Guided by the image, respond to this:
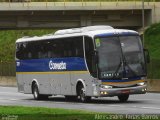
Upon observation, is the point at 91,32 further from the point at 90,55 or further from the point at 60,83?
the point at 60,83

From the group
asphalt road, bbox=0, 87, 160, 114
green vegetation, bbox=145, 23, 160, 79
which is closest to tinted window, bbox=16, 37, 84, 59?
asphalt road, bbox=0, 87, 160, 114

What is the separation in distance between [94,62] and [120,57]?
1.18m

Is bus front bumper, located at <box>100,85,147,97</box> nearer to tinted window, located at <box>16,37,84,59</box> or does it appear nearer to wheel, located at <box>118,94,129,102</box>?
wheel, located at <box>118,94,129,102</box>

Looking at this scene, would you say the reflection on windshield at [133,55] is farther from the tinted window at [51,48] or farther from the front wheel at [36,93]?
the front wheel at [36,93]

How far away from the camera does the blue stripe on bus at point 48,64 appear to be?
30891 millimetres

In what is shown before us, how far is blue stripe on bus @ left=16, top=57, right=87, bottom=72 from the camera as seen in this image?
101ft

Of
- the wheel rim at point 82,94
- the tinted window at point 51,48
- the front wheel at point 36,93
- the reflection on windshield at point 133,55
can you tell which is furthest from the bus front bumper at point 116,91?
the front wheel at point 36,93

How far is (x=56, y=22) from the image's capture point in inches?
2461

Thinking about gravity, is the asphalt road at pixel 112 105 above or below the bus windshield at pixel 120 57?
below

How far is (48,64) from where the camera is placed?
112ft

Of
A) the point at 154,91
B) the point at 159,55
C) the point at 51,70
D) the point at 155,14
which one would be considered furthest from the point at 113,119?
the point at 155,14

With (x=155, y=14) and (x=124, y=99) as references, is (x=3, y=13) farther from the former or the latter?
(x=124, y=99)

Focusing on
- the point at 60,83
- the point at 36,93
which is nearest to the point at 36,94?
the point at 36,93

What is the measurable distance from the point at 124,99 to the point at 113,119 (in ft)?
52.8
